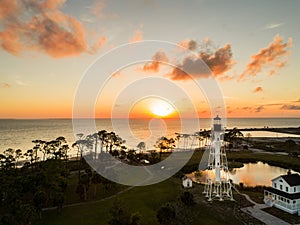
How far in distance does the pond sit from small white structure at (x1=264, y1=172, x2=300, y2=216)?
11980 millimetres

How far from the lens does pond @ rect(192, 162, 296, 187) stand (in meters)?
45.2

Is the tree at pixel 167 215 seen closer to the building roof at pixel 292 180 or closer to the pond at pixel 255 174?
the building roof at pixel 292 180

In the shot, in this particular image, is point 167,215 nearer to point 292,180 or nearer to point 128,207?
point 128,207

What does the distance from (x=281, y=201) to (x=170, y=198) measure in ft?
45.2

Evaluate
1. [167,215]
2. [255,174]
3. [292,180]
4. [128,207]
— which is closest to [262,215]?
[292,180]

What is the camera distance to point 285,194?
96.9 ft

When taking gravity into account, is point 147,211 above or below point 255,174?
below

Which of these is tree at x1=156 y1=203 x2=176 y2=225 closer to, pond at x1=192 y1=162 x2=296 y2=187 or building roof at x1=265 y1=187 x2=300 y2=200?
building roof at x1=265 y1=187 x2=300 y2=200

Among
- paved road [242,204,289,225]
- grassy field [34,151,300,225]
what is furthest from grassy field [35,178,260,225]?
paved road [242,204,289,225]

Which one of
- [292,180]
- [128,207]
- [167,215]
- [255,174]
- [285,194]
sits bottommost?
[128,207]

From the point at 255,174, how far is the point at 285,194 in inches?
896

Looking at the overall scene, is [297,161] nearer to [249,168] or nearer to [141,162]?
[249,168]

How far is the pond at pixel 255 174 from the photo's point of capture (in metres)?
45.2

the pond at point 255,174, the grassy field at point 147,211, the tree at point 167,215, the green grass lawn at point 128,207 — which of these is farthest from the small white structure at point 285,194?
the tree at point 167,215
